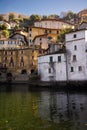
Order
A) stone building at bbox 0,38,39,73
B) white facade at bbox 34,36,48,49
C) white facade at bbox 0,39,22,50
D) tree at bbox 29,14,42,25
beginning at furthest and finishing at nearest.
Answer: tree at bbox 29,14,42,25
white facade at bbox 34,36,48,49
white facade at bbox 0,39,22,50
stone building at bbox 0,38,39,73

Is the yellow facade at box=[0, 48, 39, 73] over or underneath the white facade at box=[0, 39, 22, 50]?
underneath

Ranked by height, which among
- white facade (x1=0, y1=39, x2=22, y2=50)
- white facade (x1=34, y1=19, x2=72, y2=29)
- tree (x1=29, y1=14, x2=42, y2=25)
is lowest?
white facade (x1=0, y1=39, x2=22, y2=50)

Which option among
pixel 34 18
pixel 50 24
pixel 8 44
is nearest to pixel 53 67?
pixel 8 44

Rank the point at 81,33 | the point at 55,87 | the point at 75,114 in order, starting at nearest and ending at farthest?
the point at 75,114 → the point at 81,33 → the point at 55,87

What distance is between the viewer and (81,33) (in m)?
57.0

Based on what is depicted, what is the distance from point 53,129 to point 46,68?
47.6m

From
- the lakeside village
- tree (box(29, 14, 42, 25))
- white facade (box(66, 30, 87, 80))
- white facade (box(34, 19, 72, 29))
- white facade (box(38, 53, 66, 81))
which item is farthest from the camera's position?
tree (box(29, 14, 42, 25))

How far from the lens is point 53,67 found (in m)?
64.4

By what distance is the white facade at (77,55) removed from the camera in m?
56.4

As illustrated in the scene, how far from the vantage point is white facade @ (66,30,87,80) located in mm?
56428

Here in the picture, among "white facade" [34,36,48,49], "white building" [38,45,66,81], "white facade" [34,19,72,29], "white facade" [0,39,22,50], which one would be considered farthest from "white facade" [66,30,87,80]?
"white facade" [34,19,72,29]

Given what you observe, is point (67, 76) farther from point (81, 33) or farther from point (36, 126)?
point (36, 126)

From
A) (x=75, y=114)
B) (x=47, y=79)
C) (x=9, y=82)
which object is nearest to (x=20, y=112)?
(x=75, y=114)

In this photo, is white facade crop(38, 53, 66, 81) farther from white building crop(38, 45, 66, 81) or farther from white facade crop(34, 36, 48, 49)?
white facade crop(34, 36, 48, 49)
